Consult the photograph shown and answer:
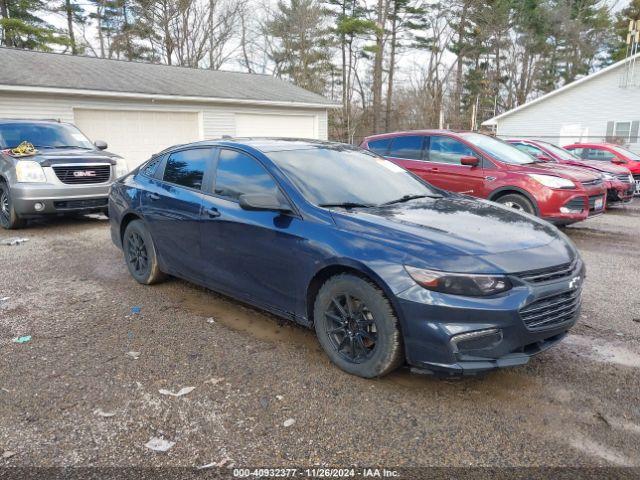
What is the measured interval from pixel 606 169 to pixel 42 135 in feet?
40.4

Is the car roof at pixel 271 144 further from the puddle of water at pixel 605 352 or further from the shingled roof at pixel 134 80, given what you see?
the shingled roof at pixel 134 80

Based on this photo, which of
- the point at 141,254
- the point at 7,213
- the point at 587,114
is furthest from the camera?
the point at 587,114

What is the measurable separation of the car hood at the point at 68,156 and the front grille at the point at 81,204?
0.67 meters

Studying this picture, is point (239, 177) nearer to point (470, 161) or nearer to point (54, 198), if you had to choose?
point (470, 161)

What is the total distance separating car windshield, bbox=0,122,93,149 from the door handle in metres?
6.57

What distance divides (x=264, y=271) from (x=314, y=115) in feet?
56.0

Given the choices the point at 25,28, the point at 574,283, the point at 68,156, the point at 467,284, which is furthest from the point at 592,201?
the point at 25,28

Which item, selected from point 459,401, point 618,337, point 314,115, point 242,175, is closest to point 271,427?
point 459,401

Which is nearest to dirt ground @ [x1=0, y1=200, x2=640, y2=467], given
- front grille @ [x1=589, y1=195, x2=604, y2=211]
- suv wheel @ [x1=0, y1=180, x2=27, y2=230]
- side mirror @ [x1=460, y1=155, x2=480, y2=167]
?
front grille @ [x1=589, y1=195, x2=604, y2=211]

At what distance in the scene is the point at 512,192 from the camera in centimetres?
754

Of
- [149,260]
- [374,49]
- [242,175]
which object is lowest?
[149,260]

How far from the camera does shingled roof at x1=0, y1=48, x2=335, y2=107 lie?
14.4 m

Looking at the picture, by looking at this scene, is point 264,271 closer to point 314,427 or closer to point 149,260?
point 314,427

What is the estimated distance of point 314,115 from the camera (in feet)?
65.3
